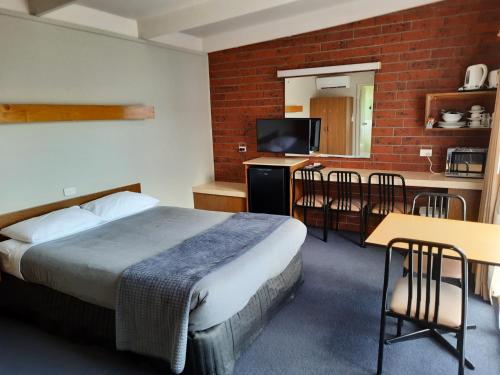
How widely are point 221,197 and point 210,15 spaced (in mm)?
2121

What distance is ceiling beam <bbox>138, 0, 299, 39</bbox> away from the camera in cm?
312

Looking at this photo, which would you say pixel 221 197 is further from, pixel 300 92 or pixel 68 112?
pixel 68 112

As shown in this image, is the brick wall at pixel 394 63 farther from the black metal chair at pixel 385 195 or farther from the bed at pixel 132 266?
the bed at pixel 132 266

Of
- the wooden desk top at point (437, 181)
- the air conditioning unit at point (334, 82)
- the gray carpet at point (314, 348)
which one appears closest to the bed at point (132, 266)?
the gray carpet at point (314, 348)

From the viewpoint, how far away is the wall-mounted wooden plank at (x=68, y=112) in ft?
8.90

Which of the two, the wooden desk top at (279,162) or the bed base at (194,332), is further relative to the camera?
the wooden desk top at (279,162)

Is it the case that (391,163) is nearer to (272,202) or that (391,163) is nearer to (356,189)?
(356,189)

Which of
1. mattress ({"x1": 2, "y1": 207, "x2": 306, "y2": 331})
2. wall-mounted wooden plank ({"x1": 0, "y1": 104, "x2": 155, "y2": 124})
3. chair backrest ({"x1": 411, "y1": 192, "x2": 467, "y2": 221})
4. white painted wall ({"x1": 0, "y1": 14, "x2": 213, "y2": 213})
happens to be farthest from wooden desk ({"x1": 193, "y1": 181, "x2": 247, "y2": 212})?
chair backrest ({"x1": 411, "y1": 192, "x2": 467, "y2": 221})

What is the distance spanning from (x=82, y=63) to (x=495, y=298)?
157 inches

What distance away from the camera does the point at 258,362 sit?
2.16 metres

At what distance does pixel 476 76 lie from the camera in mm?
3281

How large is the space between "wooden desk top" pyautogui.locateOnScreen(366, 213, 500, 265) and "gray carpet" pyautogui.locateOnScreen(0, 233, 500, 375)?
0.70 meters

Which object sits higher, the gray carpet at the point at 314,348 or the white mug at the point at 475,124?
the white mug at the point at 475,124

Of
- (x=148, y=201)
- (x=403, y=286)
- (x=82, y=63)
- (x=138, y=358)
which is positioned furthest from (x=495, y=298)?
(x=82, y=63)
